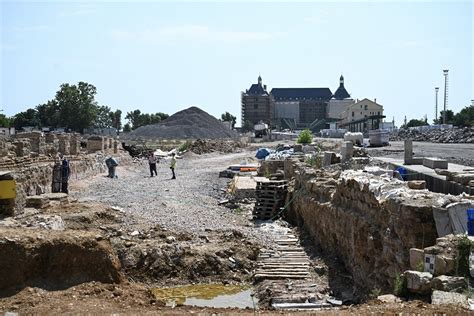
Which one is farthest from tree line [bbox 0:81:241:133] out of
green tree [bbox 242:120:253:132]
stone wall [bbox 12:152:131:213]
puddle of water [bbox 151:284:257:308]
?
puddle of water [bbox 151:284:257:308]

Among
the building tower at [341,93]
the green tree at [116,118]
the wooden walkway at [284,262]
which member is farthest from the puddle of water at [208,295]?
the building tower at [341,93]

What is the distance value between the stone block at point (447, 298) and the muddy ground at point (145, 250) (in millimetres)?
169

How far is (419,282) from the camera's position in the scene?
6.43 meters

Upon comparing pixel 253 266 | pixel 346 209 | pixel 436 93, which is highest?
pixel 436 93

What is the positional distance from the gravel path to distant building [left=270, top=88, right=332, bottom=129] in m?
110

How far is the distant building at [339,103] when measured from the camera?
134500mm

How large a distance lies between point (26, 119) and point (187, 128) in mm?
26329

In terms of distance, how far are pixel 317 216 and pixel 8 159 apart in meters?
12.5

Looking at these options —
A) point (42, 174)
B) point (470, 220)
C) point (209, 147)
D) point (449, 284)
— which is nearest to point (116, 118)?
point (209, 147)

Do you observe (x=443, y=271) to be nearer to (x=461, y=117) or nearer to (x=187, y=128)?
(x=461, y=117)

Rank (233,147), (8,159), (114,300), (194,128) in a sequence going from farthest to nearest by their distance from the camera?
(194,128) → (233,147) → (8,159) → (114,300)

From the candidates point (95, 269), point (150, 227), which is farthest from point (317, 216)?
point (95, 269)

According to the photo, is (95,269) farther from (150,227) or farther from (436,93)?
(436,93)

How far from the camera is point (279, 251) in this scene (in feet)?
43.6
